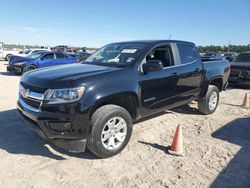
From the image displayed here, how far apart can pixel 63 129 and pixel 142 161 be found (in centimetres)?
132

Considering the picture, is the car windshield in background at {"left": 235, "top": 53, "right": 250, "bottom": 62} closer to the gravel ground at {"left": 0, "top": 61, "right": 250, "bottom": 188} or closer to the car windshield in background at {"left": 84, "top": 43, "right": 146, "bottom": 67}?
the gravel ground at {"left": 0, "top": 61, "right": 250, "bottom": 188}

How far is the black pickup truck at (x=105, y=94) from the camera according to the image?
145 inches

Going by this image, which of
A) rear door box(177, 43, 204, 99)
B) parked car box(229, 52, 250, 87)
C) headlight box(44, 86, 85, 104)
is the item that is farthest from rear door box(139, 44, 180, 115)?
parked car box(229, 52, 250, 87)

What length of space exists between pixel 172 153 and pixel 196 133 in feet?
4.20

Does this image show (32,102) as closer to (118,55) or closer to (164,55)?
(118,55)

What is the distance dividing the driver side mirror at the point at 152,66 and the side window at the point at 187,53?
1339mm

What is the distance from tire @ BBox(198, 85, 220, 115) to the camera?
6559mm

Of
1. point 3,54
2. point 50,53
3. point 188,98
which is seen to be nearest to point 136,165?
point 188,98

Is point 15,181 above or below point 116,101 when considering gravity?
below

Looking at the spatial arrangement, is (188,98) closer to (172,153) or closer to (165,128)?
(165,128)

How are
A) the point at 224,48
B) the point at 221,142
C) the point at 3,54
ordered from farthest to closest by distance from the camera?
the point at 224,48 < the point at 3,54 < the point at 221,142

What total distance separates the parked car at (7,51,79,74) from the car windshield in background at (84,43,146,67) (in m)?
9.94

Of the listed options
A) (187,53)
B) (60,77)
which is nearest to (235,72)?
(187,53)

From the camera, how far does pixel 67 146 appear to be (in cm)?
377
